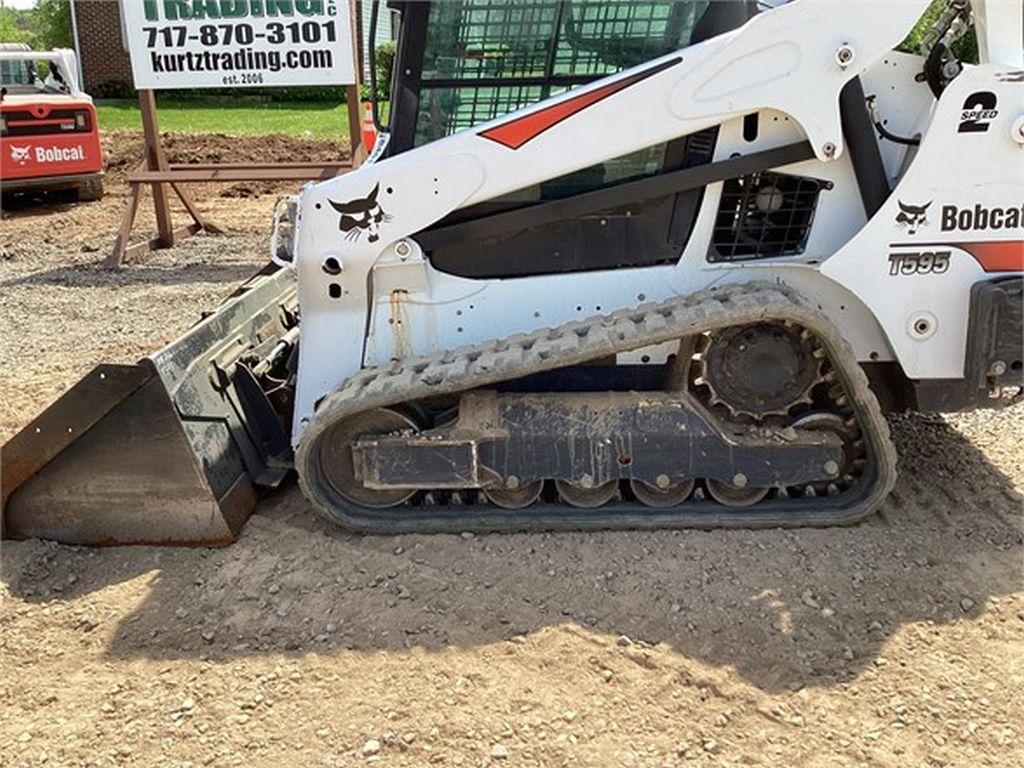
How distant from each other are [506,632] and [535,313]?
135cm

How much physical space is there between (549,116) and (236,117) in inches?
842

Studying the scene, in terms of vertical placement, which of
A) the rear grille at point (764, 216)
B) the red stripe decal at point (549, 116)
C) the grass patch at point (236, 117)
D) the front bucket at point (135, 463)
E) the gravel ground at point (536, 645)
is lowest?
the gravel ground at point (536, 645)

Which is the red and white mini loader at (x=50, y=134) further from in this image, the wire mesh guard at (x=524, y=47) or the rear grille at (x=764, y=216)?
the rear grille at (x=764, y=216)

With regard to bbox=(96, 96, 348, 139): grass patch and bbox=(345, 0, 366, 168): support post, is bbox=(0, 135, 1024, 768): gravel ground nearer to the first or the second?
bbox=(345, 0, 366, 168): support post

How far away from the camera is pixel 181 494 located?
381 cm

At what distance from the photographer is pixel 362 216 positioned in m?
3.84

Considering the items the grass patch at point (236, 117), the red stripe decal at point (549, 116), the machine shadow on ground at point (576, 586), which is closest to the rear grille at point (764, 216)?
the red stripe decal at point (549, 116)

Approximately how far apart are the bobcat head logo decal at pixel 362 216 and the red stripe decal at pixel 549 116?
506 millimetres

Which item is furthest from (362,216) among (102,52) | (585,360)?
(102,52)

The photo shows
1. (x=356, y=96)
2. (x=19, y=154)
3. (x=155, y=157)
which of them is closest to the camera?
(x=356, y=96)

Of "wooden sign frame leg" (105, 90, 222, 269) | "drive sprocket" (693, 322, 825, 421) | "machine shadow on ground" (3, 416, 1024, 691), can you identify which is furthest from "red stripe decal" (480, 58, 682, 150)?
"wooden sign frame leg" (105, 90, 222, 269)

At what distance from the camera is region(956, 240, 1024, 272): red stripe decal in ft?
12.3

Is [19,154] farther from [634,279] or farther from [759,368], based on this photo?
[759,368]

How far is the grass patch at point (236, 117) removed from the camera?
20250mm
